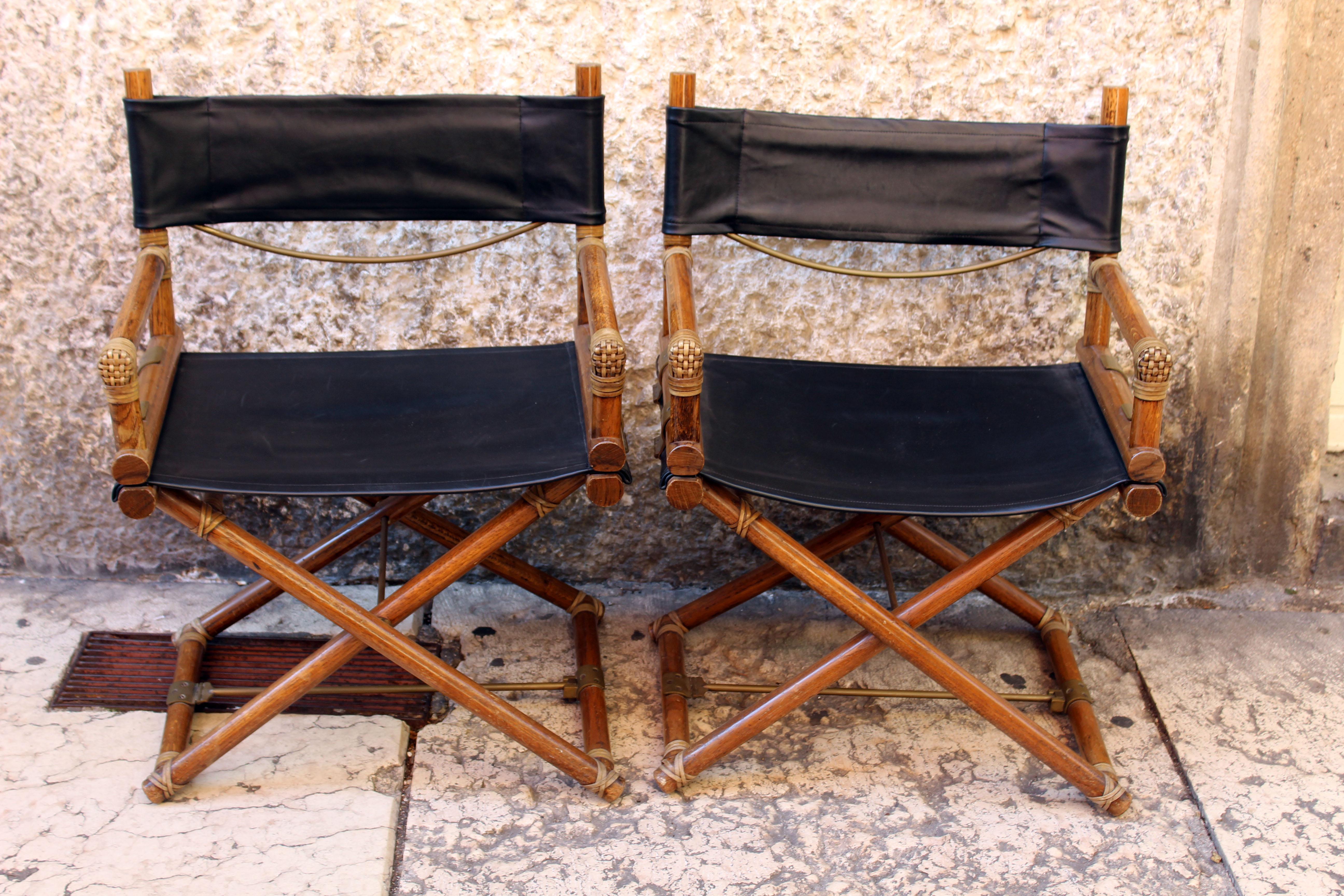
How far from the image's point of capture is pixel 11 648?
2182mm

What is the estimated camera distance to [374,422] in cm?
189

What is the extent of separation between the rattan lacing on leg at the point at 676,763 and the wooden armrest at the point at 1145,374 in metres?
0.87

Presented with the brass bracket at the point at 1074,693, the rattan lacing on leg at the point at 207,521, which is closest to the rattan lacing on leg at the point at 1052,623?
the brass bracket at the point at 1074,693

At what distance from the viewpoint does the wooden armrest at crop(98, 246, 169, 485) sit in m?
1.60

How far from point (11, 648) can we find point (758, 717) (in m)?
1.46

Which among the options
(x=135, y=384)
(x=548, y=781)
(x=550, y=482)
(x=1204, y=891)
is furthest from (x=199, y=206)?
(x=1204, y=891)

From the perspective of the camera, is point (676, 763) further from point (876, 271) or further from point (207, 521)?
point (876, 271)

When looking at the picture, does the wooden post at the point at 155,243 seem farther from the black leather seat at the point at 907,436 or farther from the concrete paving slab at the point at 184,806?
the black leather seat at the point at 907,436

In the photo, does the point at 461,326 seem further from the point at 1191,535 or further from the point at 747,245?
the point at 1191,535

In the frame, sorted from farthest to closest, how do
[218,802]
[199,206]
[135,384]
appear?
[199,206]
[218,802]
[135,384]

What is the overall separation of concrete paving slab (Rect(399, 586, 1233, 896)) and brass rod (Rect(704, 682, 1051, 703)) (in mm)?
49

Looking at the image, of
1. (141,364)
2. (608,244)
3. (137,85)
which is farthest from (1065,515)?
(137,85)

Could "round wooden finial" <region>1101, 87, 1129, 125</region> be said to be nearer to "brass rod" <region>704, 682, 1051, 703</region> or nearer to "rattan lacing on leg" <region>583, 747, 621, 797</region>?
"brass rod" <region>704, 682, 1051, 703</region>

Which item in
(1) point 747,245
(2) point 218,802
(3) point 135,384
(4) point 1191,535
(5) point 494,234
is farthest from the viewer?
(4) point 1191,535
